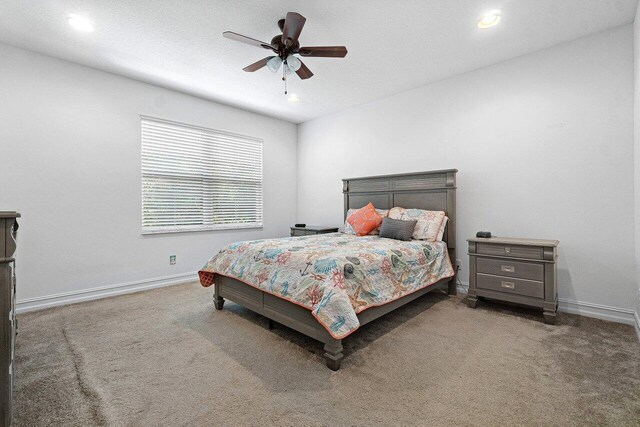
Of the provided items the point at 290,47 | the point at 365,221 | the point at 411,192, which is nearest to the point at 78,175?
the point at 290,47

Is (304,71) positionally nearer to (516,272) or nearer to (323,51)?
(323,51)

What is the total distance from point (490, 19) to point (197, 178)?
4124 mm

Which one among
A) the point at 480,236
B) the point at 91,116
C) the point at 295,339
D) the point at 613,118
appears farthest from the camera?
the point at 91,116

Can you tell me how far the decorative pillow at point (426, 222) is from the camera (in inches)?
138

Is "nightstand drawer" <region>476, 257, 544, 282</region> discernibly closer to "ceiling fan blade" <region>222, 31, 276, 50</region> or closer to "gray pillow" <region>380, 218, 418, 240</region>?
"gray pillow" <region>380, 218, 418, 240</region>

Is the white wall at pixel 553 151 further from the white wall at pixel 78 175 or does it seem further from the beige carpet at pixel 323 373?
the white wall at pixel 78 175

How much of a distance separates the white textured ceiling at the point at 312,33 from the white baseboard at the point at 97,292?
270 cm

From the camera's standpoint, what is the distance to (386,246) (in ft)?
9.70

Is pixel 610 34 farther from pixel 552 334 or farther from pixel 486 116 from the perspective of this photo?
pixel 552 334

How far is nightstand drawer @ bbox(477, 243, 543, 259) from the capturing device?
2787mm

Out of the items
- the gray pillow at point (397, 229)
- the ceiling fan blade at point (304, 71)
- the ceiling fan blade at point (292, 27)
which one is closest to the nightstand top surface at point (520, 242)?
the gray pillow at point (397, 229)

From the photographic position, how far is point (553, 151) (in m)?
3.12

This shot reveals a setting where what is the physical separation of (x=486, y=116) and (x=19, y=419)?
15.5ft

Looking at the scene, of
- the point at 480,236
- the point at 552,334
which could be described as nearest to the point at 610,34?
the point at 480,236
